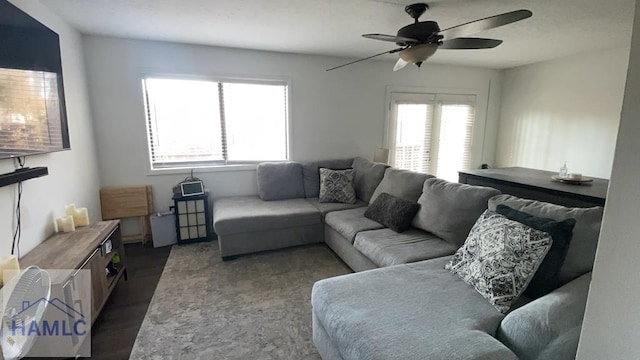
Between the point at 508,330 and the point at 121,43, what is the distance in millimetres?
4391

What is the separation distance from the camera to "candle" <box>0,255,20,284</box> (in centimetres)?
161

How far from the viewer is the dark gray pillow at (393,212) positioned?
2.71 m

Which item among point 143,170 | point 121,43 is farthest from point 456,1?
point 143,170

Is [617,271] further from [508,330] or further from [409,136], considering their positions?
[409,136]

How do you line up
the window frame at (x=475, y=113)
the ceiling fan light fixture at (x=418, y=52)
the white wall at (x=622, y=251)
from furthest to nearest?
1. the window frame at (x=475, y=113)
2. the ceiling fan light fixture at (x=418, y=52)
3. the white wall at (x=622, y=251)

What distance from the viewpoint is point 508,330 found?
1341 millimetres

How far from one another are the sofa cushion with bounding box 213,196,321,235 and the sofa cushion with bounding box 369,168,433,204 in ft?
2.83

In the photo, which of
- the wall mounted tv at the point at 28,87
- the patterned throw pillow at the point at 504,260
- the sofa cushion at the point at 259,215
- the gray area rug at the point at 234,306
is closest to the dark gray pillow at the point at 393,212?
the gray area rug at the point at 234,306

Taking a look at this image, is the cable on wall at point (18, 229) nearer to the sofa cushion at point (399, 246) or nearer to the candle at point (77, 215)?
the candle at point (77, 215)

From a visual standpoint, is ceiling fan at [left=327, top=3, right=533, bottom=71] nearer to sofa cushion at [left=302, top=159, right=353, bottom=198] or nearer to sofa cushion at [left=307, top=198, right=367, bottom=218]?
sofa cushion at [left=307, top=198, right=367, bottom=218]

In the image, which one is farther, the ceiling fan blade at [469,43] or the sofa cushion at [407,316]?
the ceiling fan blade at [469,43]

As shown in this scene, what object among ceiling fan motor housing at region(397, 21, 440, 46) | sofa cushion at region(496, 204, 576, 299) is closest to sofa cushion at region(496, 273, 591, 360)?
sofa cushion at region(496, 204, 576, 299)

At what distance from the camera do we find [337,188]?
379 cm

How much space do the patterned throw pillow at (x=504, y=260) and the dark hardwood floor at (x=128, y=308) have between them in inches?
88.0
